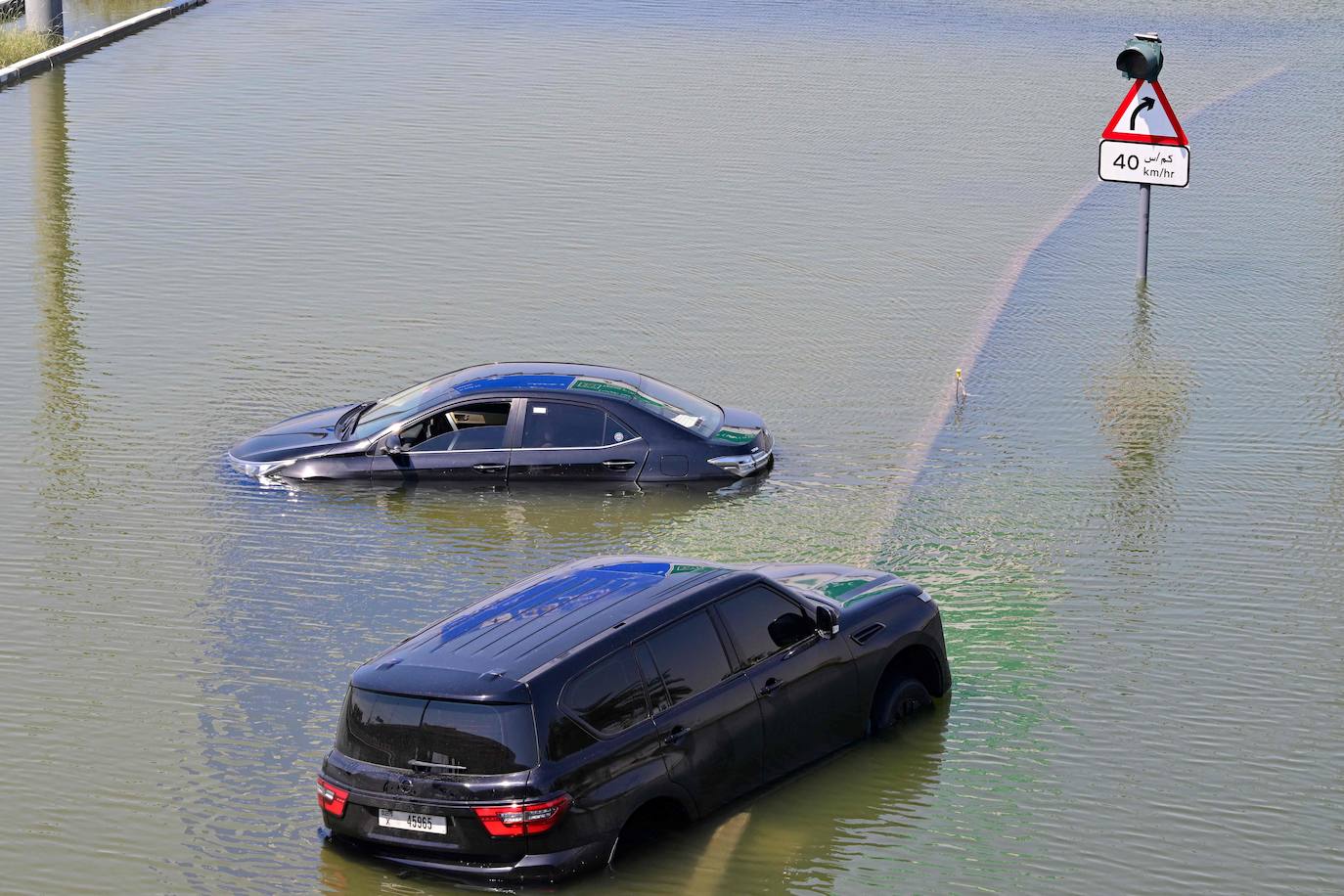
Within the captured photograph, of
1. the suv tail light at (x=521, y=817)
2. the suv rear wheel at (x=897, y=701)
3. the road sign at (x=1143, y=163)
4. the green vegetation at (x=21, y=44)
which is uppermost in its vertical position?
the green vegetation at (x=21, y=44)

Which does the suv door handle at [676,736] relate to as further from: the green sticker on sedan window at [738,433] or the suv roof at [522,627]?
the green sticker on sedan window at [738,433]

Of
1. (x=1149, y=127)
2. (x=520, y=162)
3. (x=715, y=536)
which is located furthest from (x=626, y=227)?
(x=715, y=536)

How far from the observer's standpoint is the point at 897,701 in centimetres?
1081

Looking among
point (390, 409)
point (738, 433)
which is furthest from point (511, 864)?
point (390, 409)

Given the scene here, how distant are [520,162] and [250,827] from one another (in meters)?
19.5

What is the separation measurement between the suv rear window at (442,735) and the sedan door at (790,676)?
1566 mm

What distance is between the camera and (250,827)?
995 cm

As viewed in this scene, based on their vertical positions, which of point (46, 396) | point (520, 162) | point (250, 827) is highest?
point (520, 162)

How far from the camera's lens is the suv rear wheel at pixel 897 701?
10.8m

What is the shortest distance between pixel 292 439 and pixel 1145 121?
9917 millimetres

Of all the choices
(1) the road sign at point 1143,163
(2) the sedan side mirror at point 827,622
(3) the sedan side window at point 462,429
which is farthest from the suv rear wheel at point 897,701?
(1) the road sign at point 1143,163

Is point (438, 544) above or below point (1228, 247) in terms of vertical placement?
below

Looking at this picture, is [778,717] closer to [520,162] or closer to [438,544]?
[438,544]

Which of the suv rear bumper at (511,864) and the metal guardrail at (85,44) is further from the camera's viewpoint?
the metal guardrail at (85,44)
